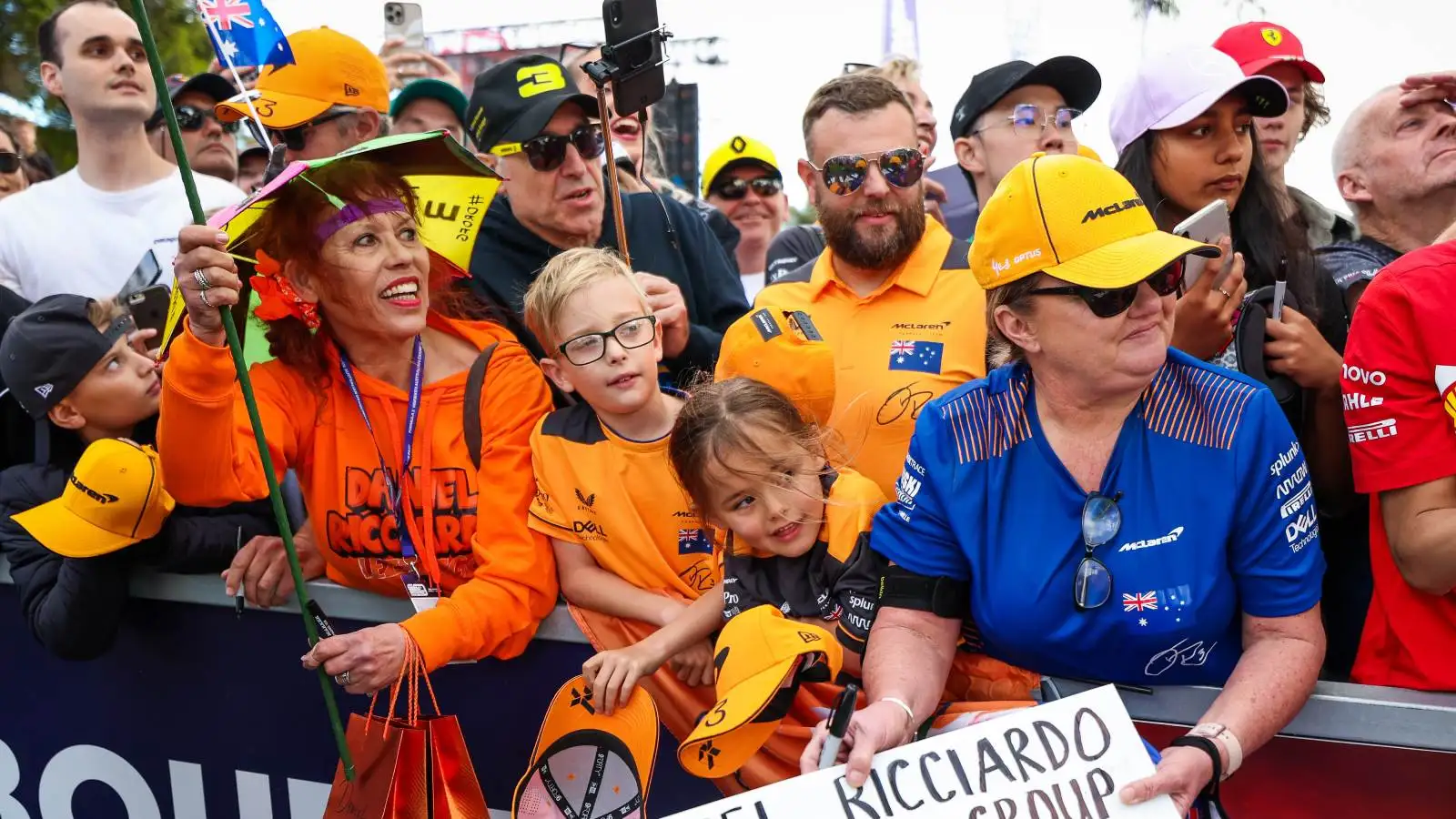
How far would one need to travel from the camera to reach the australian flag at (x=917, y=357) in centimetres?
371

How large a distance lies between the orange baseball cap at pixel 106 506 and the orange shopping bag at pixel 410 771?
3.45ft

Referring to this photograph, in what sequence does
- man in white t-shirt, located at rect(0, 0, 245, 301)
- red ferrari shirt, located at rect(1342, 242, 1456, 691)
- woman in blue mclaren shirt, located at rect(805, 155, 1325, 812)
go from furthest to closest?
man in white t-shirt, located at rect(0, 0, 245, 301) < red ferrari shirt, located at rect(1342, 242, 1456, 691) < woman in blue mclaren shirt, located at rect(805, 155, 1325, 812)

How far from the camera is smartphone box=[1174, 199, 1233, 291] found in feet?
10.0

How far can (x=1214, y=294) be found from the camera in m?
3.21

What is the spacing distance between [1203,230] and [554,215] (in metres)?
2.12

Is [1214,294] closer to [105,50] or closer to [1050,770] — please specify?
[1050,770]

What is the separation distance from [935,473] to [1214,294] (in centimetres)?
96

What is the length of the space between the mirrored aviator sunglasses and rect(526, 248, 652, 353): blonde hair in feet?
2.43

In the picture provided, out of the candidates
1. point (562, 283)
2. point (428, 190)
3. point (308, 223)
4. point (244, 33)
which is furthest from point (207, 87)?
point (562, 283)

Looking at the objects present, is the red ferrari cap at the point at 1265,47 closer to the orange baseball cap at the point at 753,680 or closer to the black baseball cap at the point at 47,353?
the orange baseball cap at the point at 753,680

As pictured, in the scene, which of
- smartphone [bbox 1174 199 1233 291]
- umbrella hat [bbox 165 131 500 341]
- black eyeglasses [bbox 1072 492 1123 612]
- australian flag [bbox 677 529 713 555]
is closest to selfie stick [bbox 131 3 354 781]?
umbrella hat [bbox 165 131 500 341]
